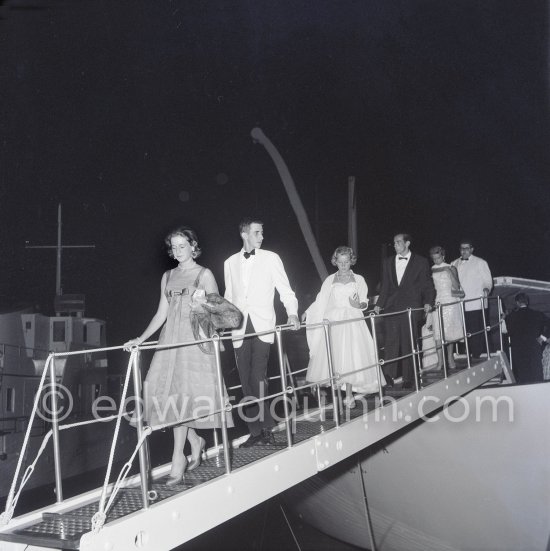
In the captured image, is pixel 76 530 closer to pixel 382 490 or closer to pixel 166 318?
pixel 166 318

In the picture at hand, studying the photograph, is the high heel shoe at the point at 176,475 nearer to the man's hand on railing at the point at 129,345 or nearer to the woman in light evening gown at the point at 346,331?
the man's hand on railing at the point at 129,345

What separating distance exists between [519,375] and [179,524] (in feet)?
19.9

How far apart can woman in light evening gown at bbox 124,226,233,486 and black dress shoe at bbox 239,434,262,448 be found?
673 mm

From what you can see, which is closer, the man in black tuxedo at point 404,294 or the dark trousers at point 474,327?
the man in black tuxedo at point 404,294

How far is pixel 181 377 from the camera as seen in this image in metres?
3.03

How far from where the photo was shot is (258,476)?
126 inches

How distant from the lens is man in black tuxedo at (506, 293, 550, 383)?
23.5 feet

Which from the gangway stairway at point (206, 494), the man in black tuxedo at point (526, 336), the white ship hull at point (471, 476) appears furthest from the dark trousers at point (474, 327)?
the gangway stairway at point (206, 494)

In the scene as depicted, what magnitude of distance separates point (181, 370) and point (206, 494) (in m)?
0.64

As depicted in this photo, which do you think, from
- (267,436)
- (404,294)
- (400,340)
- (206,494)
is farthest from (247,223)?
(400,340)

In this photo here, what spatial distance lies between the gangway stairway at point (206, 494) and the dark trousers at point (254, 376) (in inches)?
7.4

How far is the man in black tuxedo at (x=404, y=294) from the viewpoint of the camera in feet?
17.7

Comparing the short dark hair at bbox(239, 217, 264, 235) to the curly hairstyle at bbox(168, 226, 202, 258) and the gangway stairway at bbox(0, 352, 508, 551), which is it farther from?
the gangway stairway at bbox(0, 352, 508, 551)

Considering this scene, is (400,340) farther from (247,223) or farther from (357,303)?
(247,223)
